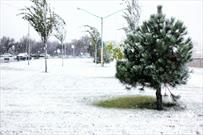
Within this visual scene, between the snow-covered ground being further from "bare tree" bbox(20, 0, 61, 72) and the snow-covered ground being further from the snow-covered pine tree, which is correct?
"bare tree" bbox(20, 0, 61, 72)

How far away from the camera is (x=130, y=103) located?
17.1 metres

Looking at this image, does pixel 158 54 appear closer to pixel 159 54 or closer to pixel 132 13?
pixel 159 54

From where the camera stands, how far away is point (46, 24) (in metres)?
40.6

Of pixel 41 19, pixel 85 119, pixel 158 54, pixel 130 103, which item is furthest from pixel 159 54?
pixel 41 19

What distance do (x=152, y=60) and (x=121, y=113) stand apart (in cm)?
256

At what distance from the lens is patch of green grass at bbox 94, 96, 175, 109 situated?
1636 cm

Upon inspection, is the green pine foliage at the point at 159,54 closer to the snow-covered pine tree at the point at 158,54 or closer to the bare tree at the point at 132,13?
the snow-covered pine tree at the point at 158,54

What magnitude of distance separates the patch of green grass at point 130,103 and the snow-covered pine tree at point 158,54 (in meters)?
0.82

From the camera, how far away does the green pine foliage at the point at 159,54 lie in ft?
51.2

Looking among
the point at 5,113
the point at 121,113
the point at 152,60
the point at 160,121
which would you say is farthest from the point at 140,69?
the point at 5,113

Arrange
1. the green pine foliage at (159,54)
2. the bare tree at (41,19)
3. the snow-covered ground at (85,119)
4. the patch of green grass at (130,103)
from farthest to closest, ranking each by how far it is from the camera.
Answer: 1. the bare tree at (41,19)
2. the patch of green grass at (130,103)
3. the green pine foliage at (159,54)
4. the snow-covered ground at (85,119)

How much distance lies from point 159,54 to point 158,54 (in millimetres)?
35

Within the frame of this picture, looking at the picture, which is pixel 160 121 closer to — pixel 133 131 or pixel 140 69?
pixel 133 131

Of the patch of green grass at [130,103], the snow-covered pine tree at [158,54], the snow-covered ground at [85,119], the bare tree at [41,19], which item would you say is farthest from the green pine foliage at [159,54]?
the bare tree at [41,19]
